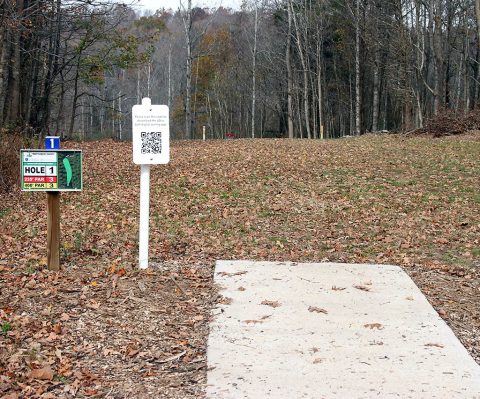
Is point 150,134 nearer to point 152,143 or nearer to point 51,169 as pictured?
point 152,143

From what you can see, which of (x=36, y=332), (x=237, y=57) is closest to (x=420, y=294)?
(x=36, y=332)

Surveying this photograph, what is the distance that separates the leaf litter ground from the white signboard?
1.19 metres

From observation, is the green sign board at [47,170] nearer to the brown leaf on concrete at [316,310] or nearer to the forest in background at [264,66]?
the brown leaf on concrete at [316,310]

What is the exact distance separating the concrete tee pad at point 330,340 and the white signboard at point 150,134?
4.65 feet

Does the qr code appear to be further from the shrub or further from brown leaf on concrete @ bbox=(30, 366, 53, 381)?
the shrub

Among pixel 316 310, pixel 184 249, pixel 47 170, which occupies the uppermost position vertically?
pixel 47 170

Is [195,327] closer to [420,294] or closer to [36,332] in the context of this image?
[36,332]

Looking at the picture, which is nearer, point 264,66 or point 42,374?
point 42,374

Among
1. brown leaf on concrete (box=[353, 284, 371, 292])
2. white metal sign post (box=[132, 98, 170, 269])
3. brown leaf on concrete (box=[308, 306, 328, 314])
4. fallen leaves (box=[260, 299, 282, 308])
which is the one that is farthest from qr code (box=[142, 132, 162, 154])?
brown leaf on concrete (box=[353, 284, 371, 292])

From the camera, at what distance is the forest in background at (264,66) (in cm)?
2266

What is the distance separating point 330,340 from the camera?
15.8 feet

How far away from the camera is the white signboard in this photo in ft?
19.5

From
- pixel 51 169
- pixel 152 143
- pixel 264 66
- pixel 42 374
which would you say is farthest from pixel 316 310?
pixel 264 66

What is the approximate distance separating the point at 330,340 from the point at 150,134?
2.65 meters
